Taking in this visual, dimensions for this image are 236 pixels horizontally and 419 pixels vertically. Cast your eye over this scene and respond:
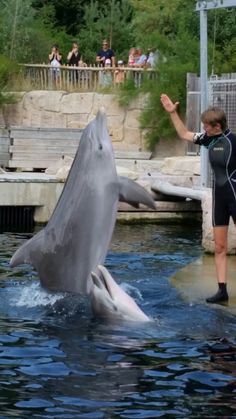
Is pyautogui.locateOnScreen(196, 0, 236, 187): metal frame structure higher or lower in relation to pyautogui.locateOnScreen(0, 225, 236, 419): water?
higher

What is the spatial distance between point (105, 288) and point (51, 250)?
2.41 feet

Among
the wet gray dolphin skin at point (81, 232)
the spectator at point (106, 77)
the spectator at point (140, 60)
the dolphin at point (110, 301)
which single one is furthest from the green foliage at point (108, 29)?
the dolphin at point (110, 301)

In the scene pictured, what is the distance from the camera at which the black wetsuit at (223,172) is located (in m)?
8.51

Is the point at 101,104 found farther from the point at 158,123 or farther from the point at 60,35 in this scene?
the point at 60,35

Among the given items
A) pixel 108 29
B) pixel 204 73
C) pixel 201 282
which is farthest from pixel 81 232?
pixel 108 29

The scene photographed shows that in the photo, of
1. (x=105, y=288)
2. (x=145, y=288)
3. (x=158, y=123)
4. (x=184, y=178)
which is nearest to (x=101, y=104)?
(x=158, y=123)

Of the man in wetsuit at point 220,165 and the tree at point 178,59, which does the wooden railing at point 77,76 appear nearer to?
the tree at point 178,59

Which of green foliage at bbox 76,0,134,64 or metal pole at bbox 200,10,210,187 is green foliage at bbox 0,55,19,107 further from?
metal pole at bbox 200,10,210,187

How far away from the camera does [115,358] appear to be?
718 centimetres

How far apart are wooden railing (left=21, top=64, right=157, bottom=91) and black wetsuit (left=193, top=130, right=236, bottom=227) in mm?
17019

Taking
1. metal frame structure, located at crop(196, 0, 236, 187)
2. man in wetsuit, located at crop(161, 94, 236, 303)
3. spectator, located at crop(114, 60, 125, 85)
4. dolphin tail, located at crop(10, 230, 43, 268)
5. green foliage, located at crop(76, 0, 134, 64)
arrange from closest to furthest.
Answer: dolphin tail, located at crop(10, 230, 43, 268) → man in wetsuit, located at crop(161, 94, 236, 303) → metal frame structure, located at crop(196, 0, 236, 187) → spectator, located at crop(114, 60, 125, 85) → green foliage, located at crop(76, 0, 134, 64)

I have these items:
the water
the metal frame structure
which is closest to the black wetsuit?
the water

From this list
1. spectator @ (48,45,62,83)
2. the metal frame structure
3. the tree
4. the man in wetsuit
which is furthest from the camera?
spectator @ (48,45,62,83)

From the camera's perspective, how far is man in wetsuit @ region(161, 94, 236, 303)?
27.7ft
